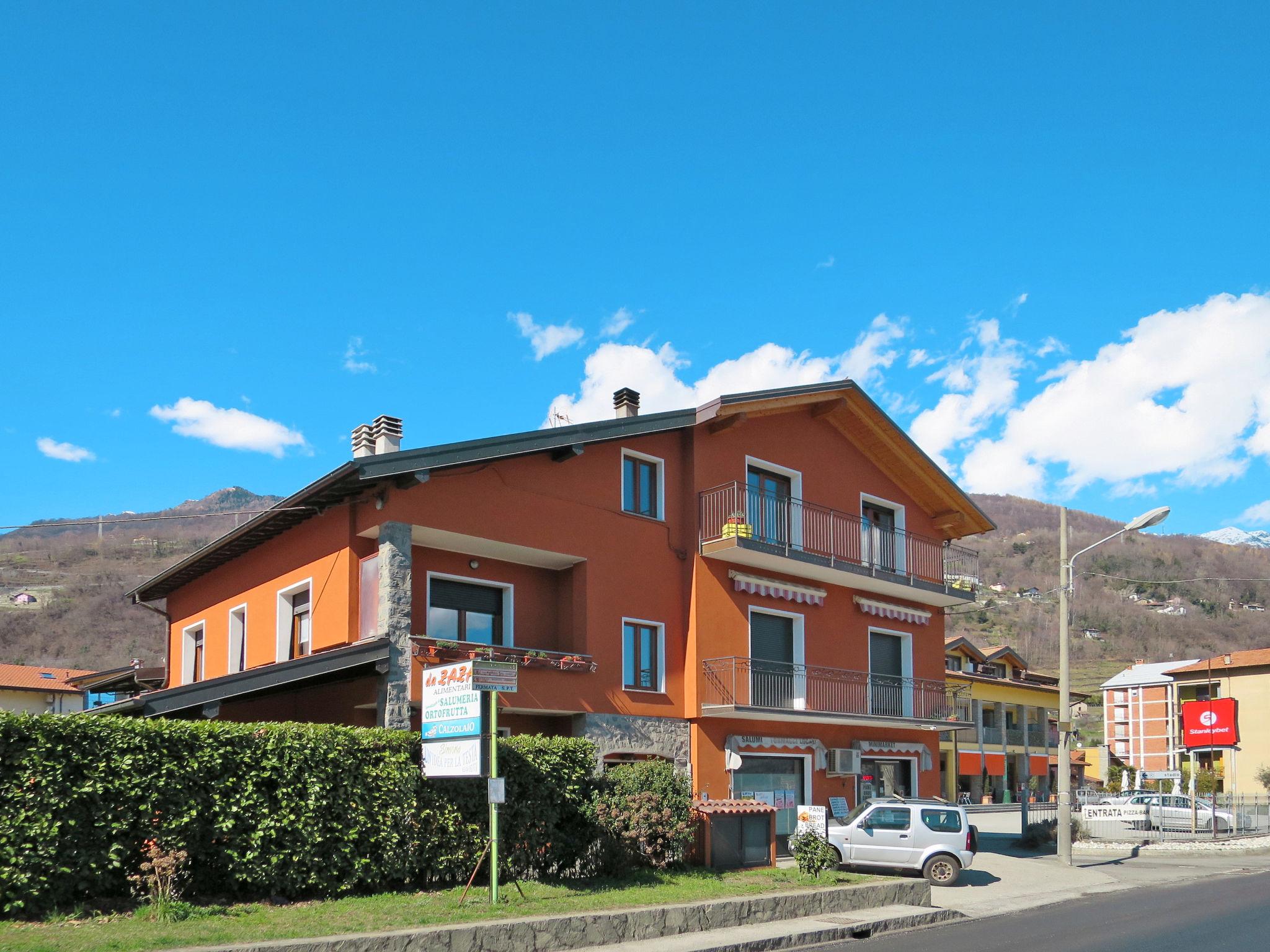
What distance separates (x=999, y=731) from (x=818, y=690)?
3674cm

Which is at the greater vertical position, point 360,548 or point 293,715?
point 360,548

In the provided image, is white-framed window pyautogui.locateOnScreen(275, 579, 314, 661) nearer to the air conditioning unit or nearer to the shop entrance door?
the shop entrance door

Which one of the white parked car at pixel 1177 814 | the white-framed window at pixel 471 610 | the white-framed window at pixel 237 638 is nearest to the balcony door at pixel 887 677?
the white-framed window at pixel 471 610

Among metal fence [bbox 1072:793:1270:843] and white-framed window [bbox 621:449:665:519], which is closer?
white-framed window [bbox 621:449:665:519]

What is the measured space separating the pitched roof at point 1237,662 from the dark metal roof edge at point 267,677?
7006 centimetres

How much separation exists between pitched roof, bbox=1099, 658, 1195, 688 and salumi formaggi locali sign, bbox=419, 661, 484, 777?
86.3 meters

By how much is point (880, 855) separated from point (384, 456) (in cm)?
1202

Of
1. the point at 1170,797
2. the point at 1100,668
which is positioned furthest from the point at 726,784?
the point at 1100,668

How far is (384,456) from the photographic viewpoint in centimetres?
1733

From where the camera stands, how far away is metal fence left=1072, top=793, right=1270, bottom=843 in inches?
1299

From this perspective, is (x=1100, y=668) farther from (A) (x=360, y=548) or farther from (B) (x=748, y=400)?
(A) (x=360, y=548)

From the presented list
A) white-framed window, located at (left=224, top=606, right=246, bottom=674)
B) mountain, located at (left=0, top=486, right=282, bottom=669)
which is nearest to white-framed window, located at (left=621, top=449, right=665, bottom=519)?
white-framed window, located at (left=224, top=606, right=246, bottom=674)

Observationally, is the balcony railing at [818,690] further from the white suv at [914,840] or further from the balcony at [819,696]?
the white suv at [914,840]

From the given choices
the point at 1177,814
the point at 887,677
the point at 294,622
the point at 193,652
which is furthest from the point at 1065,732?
the point at 193,652
